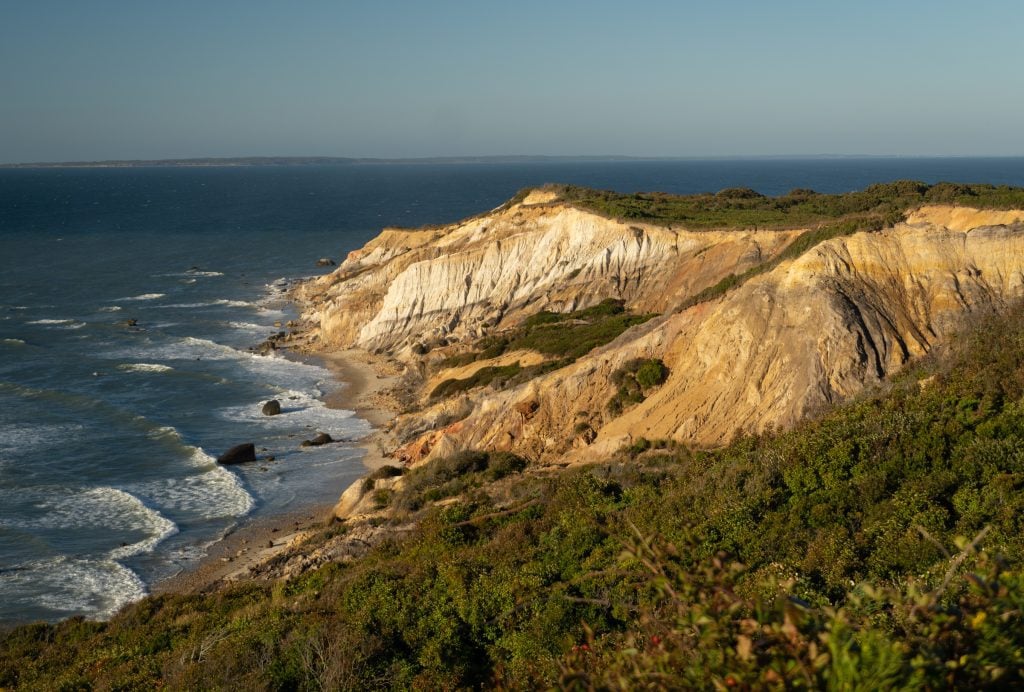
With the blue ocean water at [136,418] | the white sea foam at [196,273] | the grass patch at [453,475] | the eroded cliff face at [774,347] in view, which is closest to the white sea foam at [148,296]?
the blue ocean water at [136,418]

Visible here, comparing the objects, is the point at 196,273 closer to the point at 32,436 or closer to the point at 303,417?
the point at 32,436

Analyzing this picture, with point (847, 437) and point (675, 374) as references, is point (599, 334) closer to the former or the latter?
point (675, 374)

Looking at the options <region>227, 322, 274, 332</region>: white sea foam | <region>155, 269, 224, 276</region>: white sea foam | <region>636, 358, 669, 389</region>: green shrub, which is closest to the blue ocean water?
<region>227, 322, 274, 332</region>: white sea foam

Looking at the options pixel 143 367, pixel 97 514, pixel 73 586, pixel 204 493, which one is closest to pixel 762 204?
pixel 143 367

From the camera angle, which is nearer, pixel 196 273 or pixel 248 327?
pixel 248 327

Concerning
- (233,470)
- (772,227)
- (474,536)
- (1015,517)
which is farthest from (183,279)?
A: (1015,517)

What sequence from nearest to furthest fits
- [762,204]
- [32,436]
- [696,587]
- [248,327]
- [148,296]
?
[696,587] < [32,436] < [762,204] < [248,327] < [148,296]
